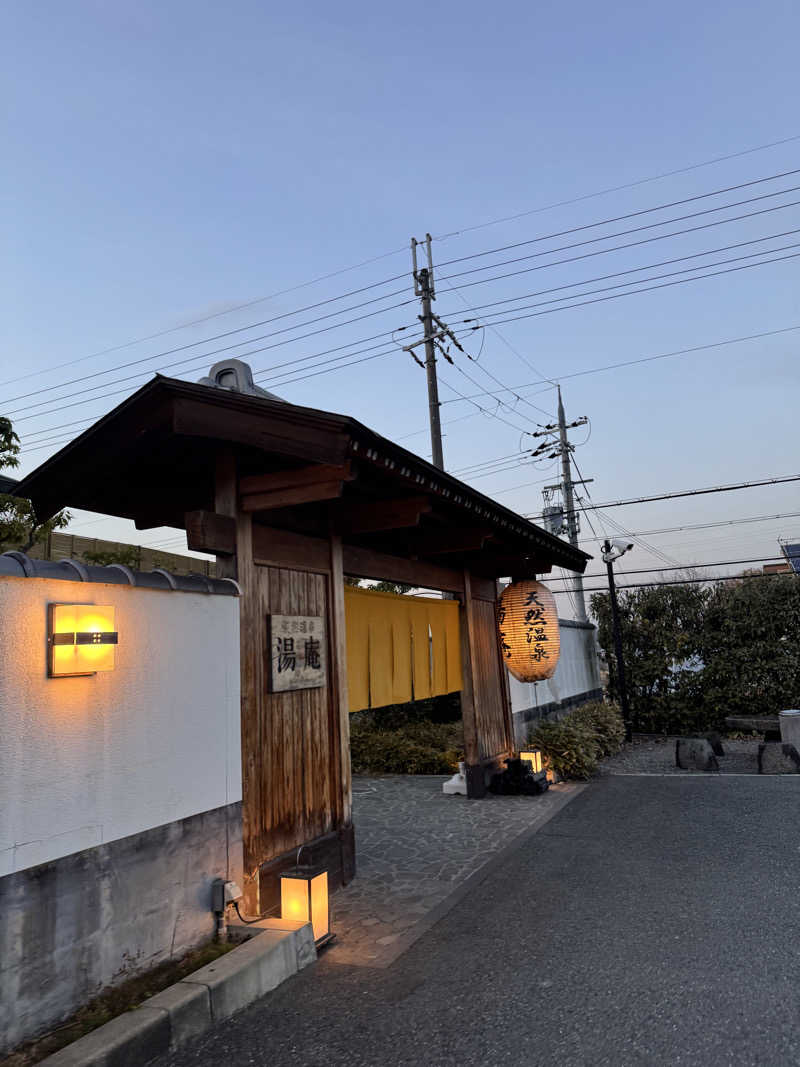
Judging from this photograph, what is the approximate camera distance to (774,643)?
15.5 meters

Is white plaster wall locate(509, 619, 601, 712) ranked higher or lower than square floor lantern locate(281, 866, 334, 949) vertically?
higher

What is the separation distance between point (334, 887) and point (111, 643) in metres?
3.79

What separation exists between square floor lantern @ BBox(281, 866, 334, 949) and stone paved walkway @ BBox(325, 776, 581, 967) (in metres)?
0.15

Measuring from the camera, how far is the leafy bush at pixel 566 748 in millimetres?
11398

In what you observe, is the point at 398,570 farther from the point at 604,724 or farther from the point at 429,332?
the point at 429,332

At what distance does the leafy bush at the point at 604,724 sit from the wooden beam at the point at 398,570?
553 centimetres

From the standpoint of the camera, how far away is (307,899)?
16.3 ft

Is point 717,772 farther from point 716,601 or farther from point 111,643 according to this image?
point 111,643

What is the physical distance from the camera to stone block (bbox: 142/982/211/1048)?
3.53m

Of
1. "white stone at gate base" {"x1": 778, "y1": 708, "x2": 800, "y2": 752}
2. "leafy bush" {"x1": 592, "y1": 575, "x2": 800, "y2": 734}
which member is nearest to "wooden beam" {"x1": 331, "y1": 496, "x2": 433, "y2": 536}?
"white stone at gate base" {"x1": 778, "y1": 708, "x2": 800, "y2": 752}

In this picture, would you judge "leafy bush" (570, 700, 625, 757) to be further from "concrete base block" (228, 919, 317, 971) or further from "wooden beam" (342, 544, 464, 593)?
"concrete base block" (228, 919, 317, 971)

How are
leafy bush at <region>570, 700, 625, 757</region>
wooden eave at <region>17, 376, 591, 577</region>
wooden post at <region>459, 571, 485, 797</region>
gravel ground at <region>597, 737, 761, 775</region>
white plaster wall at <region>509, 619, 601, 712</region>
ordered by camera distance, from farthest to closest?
leafy bush at <region>570, 700, 625, 757</region> < white plaster wall at <region>509, 619, 601, 712</region> < gravel ground at <region>597, 737, 761, 775</region> < wooden post at <region>459, 571, 485, 797</region> < wooden eave at <region>17, 376, 591, 577</region>

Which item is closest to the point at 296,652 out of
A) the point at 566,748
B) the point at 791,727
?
the point at 566,748

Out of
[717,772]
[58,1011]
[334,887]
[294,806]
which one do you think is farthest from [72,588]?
[717,772]
